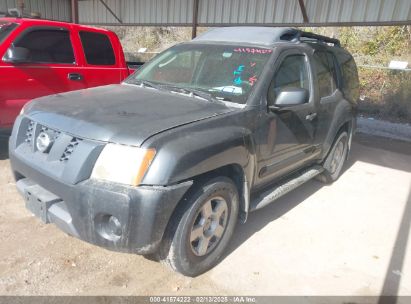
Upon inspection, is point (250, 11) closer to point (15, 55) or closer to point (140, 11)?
point (140, 11)

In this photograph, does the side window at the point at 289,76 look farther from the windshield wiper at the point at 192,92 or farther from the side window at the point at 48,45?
the side window at the point at 48,45

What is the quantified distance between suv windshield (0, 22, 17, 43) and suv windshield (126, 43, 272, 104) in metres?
2.15

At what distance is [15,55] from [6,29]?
575 mm

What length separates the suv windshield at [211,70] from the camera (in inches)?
138

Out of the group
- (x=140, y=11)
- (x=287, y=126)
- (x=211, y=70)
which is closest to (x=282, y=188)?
(x=287, y=126)

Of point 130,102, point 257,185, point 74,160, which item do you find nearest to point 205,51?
point 130,102

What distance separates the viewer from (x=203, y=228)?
2979mm

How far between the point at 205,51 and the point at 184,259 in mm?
2173

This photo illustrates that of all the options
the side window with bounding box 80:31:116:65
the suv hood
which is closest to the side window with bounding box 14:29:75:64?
the side window with bounding box 80:31:116:65

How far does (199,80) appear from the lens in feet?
12.3

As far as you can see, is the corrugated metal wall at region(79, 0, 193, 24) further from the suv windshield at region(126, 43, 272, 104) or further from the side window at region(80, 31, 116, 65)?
the suv windshield at region(126, 43, 272, 104)

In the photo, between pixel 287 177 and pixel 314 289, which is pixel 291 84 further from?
pixel 314 289

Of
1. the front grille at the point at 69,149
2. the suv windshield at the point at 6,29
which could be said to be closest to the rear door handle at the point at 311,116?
the front grille at the point at 69,149

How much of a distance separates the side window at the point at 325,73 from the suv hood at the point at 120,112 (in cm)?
174
